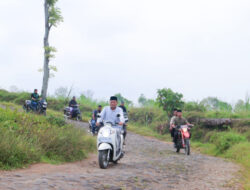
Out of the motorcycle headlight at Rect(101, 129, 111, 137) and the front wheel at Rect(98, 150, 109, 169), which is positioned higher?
the motorcycle headlight at Rect(101, 129, 111, 137)

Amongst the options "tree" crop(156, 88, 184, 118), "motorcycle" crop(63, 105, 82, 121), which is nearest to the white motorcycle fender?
"motorcycle" crop(63, 105, 82, 121)

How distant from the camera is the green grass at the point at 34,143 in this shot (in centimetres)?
791

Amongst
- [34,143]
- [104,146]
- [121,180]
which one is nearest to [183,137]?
[104,146]

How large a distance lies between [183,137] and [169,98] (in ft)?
33.9

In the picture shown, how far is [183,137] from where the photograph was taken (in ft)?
45.9

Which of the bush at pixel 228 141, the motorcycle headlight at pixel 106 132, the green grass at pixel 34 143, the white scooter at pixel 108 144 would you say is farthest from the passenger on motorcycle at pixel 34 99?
the motorcycle headlight at pixel 106 132

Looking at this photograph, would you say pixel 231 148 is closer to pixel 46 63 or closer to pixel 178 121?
pixel 178 121

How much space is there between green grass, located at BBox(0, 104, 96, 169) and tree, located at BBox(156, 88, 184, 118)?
12373 mm

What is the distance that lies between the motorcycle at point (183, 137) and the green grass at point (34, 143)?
154 inches

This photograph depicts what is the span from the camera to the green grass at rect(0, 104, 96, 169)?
25.9 ft

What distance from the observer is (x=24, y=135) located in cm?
957

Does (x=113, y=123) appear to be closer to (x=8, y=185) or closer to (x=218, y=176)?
(x=218, y=176)

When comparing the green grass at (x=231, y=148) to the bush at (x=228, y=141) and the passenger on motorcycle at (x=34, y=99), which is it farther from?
the passenger on motorcycle at (x=34, y=99)

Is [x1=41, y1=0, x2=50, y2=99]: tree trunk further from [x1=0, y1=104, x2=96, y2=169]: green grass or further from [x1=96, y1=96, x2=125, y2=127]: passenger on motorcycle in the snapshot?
[x1=96, y1=96, x2=125, y2=127]: passenger on motorcycle
